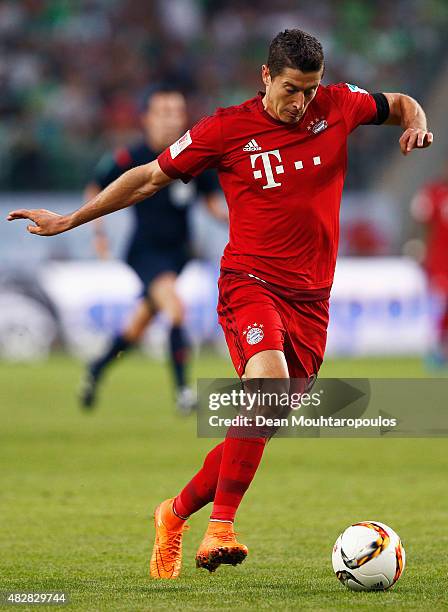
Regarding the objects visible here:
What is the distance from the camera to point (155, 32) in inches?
821

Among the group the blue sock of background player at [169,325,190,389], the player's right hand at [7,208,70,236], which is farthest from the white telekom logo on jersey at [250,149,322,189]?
the blue sock of background player at [169,325,190,389]

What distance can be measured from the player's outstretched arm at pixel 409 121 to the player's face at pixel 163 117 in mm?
4894

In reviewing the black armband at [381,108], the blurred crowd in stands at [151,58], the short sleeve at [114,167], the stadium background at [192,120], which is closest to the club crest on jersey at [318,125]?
the black armband at [381,108]

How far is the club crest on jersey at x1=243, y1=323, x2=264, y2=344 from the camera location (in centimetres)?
461

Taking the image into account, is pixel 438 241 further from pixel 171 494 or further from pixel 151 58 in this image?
pixel 171 494

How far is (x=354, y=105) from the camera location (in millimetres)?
4984

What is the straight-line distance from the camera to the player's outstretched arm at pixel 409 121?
470cm

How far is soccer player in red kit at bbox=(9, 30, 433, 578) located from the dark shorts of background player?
5.61 meters

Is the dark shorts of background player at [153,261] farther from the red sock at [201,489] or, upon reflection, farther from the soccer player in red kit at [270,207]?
the red sock at [201,489]

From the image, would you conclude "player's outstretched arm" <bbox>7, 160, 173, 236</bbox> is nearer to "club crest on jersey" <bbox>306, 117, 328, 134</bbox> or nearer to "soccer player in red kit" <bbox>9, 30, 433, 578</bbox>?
"soccer player in red kit" <bbox>9, 30, 433, 578</bbox>

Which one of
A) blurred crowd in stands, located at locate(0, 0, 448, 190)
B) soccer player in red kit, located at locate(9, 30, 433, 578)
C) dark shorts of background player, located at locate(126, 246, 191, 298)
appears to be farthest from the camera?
blurred crowd in stands, located at locate(0, 0, 448, 190)

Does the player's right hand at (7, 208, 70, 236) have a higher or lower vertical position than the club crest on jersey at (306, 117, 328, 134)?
lower

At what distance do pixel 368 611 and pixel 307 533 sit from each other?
5.64 feet

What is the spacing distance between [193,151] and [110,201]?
375 mm
